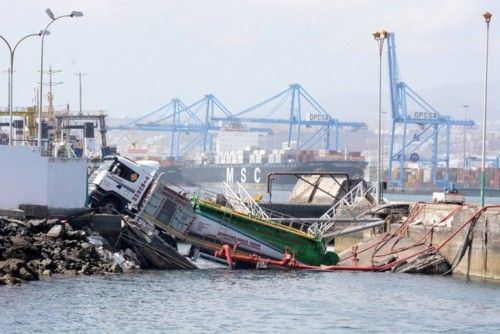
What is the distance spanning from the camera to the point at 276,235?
139 feet

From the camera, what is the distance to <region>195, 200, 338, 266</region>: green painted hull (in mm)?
41750

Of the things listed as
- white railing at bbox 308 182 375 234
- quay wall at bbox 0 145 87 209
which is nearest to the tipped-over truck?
quay wall at bbox 0 145 87 209

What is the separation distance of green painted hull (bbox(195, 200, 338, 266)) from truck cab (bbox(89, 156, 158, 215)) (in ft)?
6.87

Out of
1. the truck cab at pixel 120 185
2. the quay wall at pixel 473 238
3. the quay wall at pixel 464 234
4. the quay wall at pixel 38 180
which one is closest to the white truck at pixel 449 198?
the quay wall at pixel 464 234

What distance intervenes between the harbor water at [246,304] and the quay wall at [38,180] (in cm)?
456

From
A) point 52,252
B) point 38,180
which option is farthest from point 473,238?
point 38,180

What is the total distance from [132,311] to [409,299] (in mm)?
8392

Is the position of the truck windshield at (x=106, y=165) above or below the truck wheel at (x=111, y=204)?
above

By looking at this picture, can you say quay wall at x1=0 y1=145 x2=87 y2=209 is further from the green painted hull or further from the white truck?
the white truck

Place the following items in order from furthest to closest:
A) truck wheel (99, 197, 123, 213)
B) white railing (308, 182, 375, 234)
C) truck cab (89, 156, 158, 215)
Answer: white railing (308, 182, 375, 234)
truck wheel (99, 197, 123, 213)
truck cab (89, 156, 158, 215)

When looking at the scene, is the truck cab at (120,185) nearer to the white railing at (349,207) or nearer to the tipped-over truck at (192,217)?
the tipped-over truck at (192,217)

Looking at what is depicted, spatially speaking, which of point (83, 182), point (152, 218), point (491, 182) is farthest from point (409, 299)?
point (491, 182)

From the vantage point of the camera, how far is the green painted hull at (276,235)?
137ft

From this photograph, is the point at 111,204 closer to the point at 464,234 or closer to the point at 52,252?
the point at 52,252
